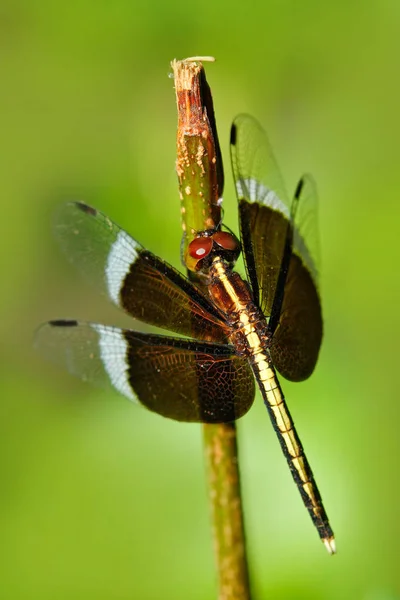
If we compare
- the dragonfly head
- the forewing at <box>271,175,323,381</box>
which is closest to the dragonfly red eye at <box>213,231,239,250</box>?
the dragonfly head

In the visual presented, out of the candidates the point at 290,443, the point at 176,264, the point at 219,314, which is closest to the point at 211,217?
the point at 219,314

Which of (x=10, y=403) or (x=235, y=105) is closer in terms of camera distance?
(x=10, y=403)

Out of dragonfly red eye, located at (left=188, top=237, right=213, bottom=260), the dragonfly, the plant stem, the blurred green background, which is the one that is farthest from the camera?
the blurred green background

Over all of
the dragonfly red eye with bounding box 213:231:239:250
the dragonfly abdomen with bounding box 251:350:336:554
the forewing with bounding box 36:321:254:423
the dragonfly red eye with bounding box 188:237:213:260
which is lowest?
the dragonfly abdomen with bounding box 251:350:336:554

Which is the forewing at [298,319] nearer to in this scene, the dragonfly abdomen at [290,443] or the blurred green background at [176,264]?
the dragonfly abdomen at [290,443]

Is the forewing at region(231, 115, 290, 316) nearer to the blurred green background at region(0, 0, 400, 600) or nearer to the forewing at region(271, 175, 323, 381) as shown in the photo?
the forewing at region(271, 175, 323, 381)

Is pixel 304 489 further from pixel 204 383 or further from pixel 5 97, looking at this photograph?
pixel 5 97

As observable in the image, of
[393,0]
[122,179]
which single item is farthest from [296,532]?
[393,0]
